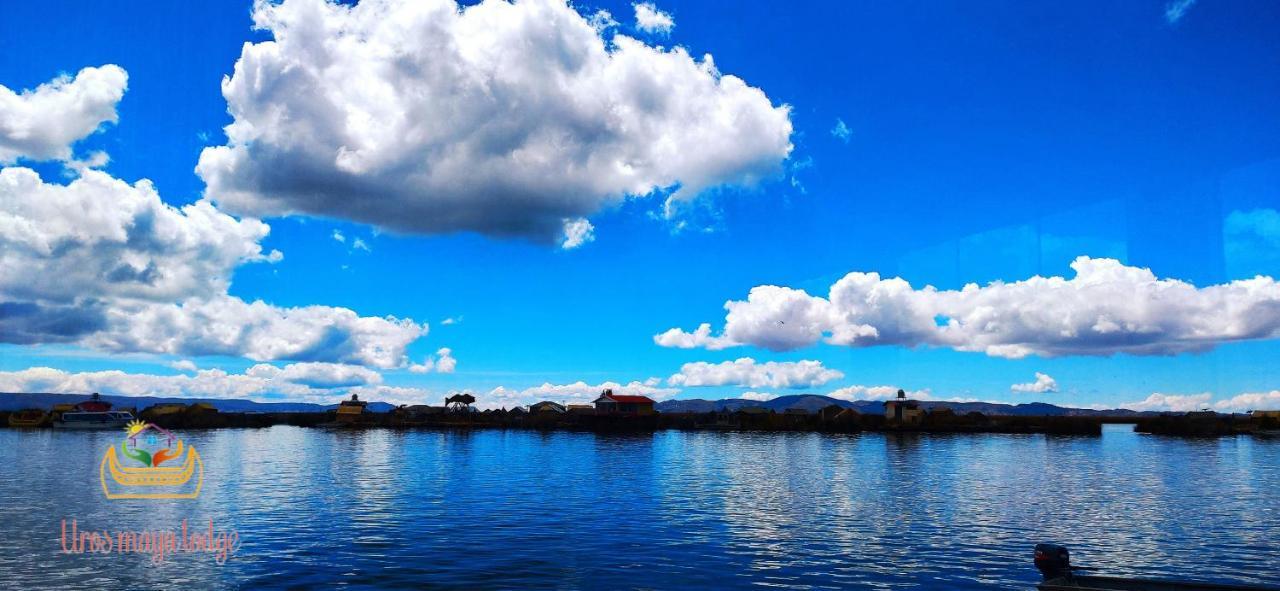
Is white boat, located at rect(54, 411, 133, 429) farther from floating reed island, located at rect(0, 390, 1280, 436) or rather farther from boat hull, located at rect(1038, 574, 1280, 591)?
boat hull, located at rect(1038, 574, 1280, 591)

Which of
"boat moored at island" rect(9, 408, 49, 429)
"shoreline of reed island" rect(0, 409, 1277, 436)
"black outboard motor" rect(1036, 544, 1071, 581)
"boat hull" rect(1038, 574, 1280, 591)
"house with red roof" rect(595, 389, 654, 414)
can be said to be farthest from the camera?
"shoreline of reed island" rect(0, 409, 1277, 436)

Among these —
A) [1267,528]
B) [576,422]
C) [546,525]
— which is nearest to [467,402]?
[576,422]

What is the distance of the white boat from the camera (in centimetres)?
15175

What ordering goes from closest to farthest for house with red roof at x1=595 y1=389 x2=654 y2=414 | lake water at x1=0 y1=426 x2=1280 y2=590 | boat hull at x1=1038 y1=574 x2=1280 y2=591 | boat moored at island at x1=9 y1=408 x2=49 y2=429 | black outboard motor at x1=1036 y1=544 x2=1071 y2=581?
boat hull at x1=1038 y1=574 x2=1280 y2=591 → black outboard motor at x1=1036 y1=544 x2=1071 y2=581 → lake water at x1=0 y1=426 x2=1280 y2=590 → house with red roof at x1=595 y1=389 x2=654 y2=414 → boat moored at island at x1=9 y1=408 x2=49 y2=429

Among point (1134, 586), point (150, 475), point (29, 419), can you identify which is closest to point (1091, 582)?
point (1134, 586)

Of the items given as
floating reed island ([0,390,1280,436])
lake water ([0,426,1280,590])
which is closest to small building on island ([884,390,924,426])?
floating reed island ([0,390,1280,436])

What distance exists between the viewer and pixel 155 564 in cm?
2814

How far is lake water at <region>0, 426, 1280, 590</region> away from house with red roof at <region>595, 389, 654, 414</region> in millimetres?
Result: 75528

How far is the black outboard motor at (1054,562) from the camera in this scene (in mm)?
24017

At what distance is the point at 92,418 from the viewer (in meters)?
153

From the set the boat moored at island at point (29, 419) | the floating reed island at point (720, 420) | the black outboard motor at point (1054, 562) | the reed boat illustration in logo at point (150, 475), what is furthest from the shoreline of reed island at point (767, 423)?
the black outboard motor at point (1054, 562)

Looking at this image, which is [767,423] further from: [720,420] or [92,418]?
[92,418]

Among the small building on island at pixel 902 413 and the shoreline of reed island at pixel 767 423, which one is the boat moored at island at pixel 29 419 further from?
the small building on island at pixel 902 413

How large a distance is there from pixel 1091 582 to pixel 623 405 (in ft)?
428
